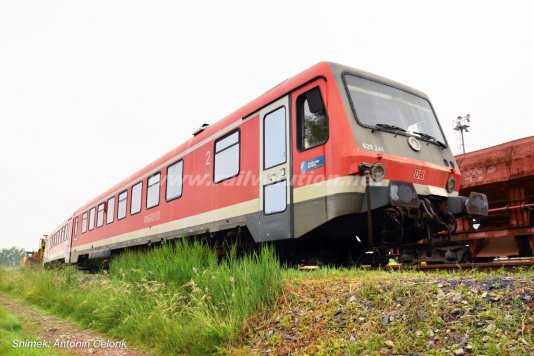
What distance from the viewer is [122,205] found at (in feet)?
46.3

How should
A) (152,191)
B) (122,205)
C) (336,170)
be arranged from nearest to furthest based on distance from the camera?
1. (336,170)
2. (152,191)
3. (122,205)

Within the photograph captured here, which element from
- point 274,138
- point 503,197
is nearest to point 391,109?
point 274,138

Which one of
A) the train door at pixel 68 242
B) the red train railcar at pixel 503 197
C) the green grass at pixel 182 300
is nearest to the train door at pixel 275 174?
the green grass at pixel 182 300

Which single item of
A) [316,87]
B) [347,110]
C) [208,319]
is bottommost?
[208,319]

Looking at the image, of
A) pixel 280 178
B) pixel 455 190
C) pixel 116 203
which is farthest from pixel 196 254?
pixel 116 203

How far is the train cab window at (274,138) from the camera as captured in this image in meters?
6.50

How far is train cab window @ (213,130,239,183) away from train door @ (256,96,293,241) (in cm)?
84

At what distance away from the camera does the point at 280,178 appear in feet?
21.1

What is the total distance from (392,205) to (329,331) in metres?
2.52

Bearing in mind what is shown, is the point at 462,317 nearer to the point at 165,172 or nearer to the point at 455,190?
the point at 455,190

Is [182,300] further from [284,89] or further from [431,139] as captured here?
[431,139]

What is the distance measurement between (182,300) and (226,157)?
370 cm

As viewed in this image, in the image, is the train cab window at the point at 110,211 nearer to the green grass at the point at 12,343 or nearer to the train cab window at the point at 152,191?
the train cab window at the point at 152,191

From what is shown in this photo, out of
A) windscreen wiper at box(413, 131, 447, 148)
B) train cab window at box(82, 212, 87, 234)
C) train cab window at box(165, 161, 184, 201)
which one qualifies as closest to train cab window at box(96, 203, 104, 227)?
train cab window at box(82, 212, 87, 234)
